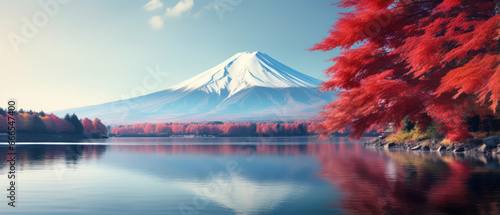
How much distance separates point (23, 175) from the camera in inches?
874

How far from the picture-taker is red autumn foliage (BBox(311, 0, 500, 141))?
9.27 metres

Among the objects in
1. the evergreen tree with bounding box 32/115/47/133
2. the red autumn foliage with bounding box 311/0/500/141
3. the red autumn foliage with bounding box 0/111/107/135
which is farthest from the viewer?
the evergreen tree with bounding box 32/115/47/133

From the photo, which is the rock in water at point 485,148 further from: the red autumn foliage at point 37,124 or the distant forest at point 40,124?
the red autumn foliage at point 37,124

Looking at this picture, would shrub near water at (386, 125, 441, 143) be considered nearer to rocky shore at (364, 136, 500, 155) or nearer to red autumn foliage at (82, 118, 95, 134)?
rocky shore at (364, 136, 500, 155)

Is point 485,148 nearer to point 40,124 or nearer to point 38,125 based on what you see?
point 38,125

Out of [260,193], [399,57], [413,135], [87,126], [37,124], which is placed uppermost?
[87,126]

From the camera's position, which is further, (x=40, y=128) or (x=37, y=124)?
(x=40, y=128)

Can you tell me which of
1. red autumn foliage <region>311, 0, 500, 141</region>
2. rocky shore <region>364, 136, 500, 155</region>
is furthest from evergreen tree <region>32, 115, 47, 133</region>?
red autumn foliage <region>311, 0, 500, 141</region>

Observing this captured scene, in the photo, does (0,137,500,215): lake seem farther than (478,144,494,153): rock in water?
No

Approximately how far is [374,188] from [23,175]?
1761cm

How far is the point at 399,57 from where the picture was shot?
35.0 feet

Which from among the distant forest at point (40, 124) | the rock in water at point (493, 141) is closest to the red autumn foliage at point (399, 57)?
the rock in water at point (493, 141)

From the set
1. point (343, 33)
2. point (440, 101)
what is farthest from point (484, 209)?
point (343, 33)

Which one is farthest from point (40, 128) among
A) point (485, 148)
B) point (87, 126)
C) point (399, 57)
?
point (399, 57)
